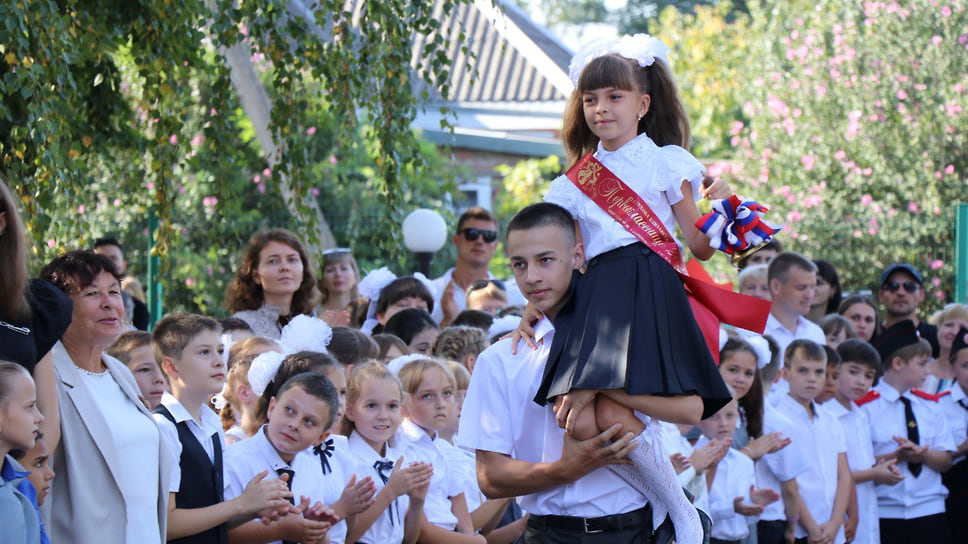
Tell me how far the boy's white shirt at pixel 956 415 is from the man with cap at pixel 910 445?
0.09 meters

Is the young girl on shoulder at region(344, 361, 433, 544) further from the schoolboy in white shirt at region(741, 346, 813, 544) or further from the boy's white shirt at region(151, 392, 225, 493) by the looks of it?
the schoolboy in white shirt at region(741, 346, 813, 544)

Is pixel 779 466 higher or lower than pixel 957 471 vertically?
higher

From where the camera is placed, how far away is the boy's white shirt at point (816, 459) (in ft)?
22.4

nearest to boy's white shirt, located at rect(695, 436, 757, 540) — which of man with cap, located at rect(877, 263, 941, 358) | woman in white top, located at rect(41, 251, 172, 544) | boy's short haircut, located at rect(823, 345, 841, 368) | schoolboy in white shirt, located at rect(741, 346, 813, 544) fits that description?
schoolboy in white shirt, located at rect(741, 346, 813, 544)

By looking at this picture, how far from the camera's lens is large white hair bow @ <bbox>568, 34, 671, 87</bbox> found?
147 inches

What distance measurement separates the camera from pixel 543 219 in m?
3.48

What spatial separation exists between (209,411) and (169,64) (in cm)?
204

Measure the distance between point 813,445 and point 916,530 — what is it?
4.28ft

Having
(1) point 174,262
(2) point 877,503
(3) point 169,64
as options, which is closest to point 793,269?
(2) point 877,503

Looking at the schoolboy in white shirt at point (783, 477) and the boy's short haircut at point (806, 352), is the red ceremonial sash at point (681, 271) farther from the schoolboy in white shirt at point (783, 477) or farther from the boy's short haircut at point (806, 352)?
the boy's short haircut at point (806, 352)

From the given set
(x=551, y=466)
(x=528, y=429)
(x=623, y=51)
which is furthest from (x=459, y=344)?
(x=551, y=466)

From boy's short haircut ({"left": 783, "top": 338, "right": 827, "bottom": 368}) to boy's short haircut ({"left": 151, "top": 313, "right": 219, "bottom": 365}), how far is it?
3.49 m

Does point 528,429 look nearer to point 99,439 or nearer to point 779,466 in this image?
point 99,439

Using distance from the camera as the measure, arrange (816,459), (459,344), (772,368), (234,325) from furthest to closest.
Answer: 1. (772,368)
2. (816,459)
3. (459,344)
4. (234,325)
